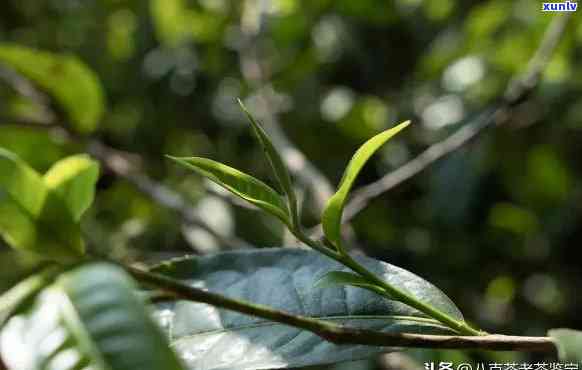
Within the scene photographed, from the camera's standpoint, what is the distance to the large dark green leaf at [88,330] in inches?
13.5

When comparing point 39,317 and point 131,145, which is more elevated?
point 131,145

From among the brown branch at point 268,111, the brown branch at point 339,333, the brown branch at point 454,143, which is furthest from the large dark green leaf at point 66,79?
the brown branch at point 339,333

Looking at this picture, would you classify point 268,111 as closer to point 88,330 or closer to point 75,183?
point 75,183

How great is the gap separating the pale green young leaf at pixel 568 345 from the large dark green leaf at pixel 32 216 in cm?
27

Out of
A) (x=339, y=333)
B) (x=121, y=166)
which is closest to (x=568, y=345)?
(x=339, y=333)

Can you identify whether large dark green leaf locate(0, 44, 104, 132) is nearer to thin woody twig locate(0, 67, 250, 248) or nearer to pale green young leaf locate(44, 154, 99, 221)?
thin woody twig locate(0, 67, 250, 248)

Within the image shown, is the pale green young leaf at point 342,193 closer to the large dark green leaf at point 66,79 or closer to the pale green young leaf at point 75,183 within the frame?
the pale green young leaf at point 75,183

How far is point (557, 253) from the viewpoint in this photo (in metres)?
1.61

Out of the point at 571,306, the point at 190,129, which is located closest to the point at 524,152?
the point at 571,306

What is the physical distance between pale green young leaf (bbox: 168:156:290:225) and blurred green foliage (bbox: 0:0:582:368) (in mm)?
838

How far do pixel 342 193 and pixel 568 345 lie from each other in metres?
0.16

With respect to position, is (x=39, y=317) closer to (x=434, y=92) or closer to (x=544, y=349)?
(x=544, y=349)

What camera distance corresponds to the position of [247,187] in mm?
526

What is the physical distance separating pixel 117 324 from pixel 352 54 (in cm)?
142
